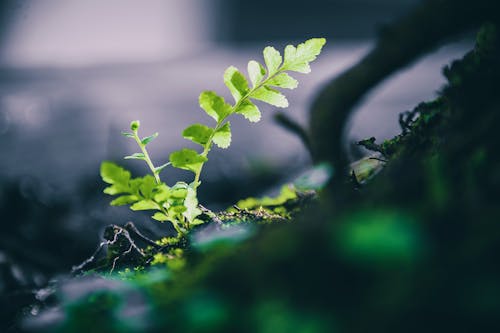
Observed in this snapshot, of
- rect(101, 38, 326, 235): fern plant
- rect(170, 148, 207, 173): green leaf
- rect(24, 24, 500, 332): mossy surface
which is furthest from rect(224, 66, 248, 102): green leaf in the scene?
rect(24, 24, 500, 332): mossy surface

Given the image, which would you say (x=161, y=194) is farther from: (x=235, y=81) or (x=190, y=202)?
(x=235, y=81)

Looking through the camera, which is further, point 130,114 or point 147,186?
point 130,114

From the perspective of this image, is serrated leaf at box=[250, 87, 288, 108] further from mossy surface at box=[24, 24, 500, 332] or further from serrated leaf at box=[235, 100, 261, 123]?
mossy surface at box=[24, 24, 500, 332]

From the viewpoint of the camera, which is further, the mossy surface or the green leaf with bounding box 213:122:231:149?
the green leaf with bounding box 213:122:231:149

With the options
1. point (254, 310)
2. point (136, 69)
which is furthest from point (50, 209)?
point (136, 69)

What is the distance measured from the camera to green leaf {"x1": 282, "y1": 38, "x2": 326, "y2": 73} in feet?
2.05

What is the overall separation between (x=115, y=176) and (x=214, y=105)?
0.63ft

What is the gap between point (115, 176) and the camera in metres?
0.57

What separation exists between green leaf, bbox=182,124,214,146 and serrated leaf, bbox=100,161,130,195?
11 centimetres

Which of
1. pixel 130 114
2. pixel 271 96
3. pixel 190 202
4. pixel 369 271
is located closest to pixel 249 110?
pixel 271 96

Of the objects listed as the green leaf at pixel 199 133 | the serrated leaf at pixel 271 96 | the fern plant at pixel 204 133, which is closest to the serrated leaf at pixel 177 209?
the fern plant at pixel 204 133

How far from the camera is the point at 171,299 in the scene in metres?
0.36

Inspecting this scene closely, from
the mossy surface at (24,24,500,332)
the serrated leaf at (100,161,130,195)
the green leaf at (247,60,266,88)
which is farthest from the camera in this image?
the green leaf at (247,60,266,88)

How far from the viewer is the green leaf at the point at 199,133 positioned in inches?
24.8
